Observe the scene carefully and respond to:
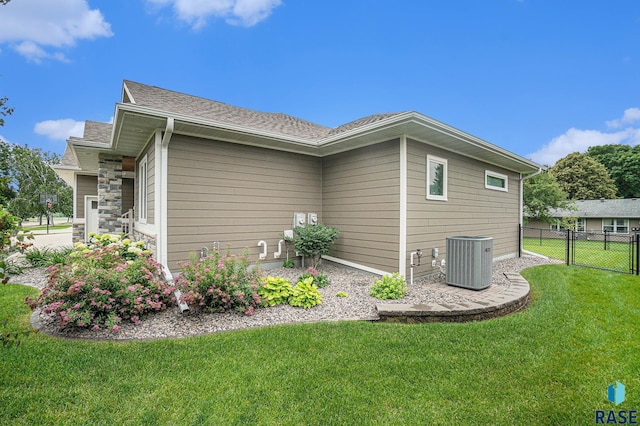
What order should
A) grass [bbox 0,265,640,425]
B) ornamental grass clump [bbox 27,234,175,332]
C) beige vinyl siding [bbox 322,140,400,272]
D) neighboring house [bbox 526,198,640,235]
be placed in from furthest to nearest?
neighboring house [bbox 526,198,640,235]
beige vinyl siding [bbox 322,140,400,272]
ornamental grass clump [bbox 27,234,175,332]
grass [bbox 0,265,640,425]

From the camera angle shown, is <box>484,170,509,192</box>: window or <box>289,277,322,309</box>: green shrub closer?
<box>289,277,322,309</box>: green shrub

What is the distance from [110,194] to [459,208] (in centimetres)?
948

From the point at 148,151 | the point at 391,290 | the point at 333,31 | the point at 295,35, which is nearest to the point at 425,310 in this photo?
the point at 391,290

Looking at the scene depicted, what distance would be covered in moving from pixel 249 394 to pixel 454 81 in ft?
46.0

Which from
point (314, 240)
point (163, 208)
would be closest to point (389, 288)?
point (314, 240)

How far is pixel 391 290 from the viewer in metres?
4.80

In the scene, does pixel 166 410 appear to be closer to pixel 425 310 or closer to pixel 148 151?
pixel 425 310

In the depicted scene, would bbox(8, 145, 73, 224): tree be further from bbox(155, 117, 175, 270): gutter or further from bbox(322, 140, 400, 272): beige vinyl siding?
bbox(322, 140, 400, 272): beige vinyl siding

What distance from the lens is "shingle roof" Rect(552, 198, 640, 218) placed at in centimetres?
2170

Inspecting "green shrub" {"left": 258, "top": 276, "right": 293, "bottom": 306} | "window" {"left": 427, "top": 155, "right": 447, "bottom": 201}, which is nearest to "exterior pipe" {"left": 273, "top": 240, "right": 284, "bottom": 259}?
"green shrub" {"left": 258, "top": 276, "right": 293, "bottom": 306}

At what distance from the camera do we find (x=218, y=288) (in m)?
3.90

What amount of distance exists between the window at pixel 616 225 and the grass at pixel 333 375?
26.5 meters

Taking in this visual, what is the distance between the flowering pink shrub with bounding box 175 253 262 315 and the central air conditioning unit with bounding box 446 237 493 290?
3.61 metres

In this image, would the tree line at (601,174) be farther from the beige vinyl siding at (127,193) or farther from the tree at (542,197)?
the beige vinyl siding at (127,193)
